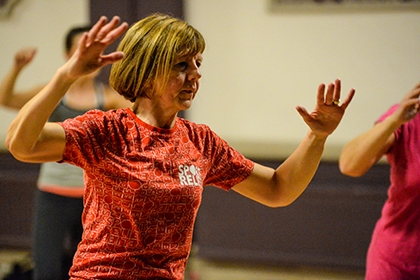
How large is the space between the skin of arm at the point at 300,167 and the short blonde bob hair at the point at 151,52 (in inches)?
13.7

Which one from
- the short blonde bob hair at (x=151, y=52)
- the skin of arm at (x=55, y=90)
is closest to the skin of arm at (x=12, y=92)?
the short blonde bob hair at (x=151, y=52)

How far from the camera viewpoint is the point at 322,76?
3.77 meters

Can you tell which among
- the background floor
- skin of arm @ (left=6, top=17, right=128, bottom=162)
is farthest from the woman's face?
the background floor

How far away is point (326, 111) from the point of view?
1444mm

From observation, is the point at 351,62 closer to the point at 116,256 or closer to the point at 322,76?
the point at 322,76

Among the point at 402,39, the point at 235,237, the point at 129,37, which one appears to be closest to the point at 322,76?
the point at 402,39

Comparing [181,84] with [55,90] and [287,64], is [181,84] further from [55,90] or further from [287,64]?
[287,64]

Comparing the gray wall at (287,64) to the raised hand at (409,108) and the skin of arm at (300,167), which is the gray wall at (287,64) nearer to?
the raised hand at (409,108)

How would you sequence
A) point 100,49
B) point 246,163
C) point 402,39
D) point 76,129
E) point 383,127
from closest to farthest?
1. point 100,49
2. point 76,129
3. point 246,163
4. point 383,127
5. point 402,39

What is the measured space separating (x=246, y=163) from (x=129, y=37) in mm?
458

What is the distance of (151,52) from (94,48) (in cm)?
21

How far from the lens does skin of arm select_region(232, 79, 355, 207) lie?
144cm

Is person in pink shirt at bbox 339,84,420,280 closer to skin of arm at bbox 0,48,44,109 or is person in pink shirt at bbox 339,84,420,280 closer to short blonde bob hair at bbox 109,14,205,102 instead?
short blonde bob hair at bbox 109,14,205,102

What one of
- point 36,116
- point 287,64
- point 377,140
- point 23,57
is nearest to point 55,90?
point 36,116
